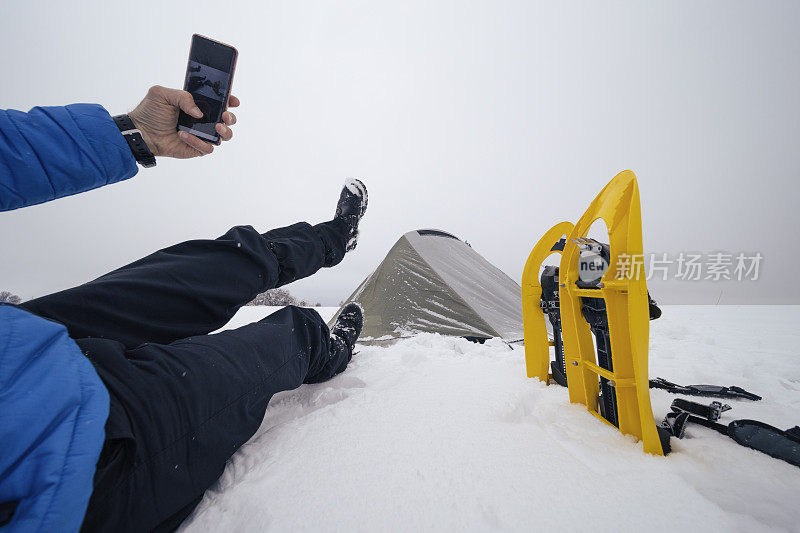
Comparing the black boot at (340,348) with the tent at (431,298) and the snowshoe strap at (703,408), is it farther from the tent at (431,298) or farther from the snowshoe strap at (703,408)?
the snowshoe strap at (703,408)

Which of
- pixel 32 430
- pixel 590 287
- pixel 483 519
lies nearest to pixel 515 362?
pixel 590 287

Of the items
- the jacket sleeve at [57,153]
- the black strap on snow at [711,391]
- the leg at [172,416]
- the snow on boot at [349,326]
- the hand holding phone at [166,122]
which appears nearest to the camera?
the leg at [172,416]

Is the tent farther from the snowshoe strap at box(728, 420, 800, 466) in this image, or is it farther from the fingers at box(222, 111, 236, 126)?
the fingers at box(222, 111, 236, 126)

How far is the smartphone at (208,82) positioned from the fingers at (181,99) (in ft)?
0.10

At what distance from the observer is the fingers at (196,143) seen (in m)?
1.19

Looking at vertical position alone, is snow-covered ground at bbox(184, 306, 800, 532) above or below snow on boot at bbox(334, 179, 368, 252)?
below

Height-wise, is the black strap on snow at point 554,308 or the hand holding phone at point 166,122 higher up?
the hand holding phone at point 166,122

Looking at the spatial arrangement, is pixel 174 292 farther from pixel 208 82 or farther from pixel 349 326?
pixel 349 326

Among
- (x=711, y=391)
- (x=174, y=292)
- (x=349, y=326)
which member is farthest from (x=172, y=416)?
(x=711, y=391)

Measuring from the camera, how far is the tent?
3.24 meters

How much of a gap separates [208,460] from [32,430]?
1.34 ft

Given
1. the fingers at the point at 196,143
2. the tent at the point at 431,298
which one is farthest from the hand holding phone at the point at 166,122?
the tent at the point at 431,298

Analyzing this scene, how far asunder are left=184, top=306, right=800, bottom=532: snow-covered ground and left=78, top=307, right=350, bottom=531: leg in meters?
0.13

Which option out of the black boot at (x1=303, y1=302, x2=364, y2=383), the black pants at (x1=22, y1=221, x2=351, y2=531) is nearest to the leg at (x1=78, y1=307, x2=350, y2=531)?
the black pants at (x1=22, y1=221, x2=351, y2=531)
